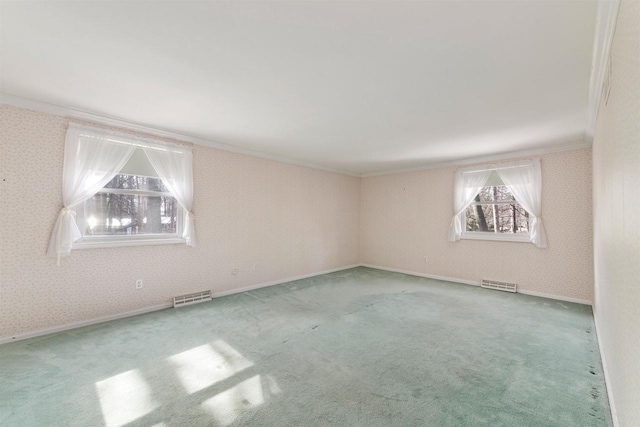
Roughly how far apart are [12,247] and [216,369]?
7.96 feet

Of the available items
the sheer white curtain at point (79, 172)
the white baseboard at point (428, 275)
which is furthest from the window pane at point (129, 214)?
the white baseboard at point (428, 275)

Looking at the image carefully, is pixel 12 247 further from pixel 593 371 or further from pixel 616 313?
pixel 593 371

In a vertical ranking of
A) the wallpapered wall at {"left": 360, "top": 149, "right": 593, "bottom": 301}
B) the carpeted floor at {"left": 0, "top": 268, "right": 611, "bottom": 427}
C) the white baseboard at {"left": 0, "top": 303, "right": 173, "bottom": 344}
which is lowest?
the carpeted floor at {"left": 0, "top": 268, "right": 611, "bottom": 427}

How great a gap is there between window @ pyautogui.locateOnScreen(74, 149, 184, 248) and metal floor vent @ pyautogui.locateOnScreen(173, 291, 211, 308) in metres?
0.78

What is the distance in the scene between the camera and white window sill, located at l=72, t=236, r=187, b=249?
10.2ft

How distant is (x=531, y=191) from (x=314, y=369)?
4.37 metres

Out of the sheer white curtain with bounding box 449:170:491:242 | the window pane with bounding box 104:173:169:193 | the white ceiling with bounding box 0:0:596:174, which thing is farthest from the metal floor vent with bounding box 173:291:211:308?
the sheer white curtain with bounding box 449:170:491:242

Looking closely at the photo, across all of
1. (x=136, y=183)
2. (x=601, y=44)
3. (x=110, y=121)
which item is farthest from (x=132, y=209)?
(x=601, y=44)

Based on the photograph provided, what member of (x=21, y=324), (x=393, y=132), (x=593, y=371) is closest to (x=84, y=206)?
(x=21, y=324)

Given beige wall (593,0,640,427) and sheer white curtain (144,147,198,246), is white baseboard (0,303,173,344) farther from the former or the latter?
beige wall (593,0,640,427)

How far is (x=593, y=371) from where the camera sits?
221 cm

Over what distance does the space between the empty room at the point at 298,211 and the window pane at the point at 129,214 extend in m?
0.04

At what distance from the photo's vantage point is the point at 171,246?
3.80 meters

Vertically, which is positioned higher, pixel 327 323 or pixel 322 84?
pixel 322 84
